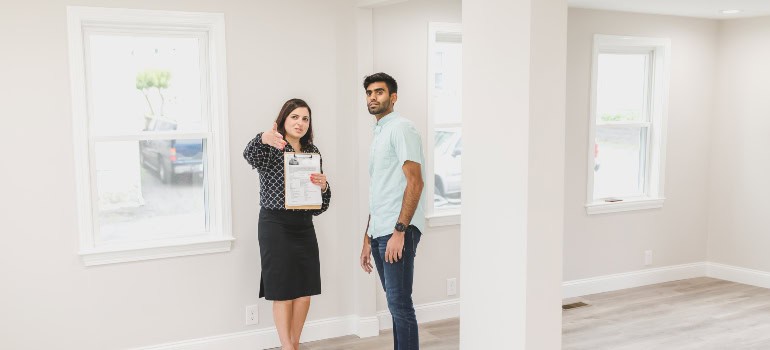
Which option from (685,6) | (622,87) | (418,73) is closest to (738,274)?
(622,87)

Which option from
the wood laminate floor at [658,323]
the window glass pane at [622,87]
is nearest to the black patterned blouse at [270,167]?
the wood laminate floor at [658,323]

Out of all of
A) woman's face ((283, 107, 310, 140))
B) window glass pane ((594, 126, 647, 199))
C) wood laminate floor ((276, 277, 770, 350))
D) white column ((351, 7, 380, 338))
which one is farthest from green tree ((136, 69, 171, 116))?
window glass pane ((594, 126, 647, 199))

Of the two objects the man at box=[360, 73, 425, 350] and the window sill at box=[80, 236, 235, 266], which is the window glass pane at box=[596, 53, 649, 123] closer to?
the man at box=[360, 73, 425, 350]

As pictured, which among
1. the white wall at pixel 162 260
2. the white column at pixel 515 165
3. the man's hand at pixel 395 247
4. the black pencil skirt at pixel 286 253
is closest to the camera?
the white column at pixel 515 165

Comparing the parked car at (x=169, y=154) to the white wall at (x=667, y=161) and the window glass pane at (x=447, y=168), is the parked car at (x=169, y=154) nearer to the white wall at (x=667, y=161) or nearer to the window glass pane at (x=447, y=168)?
the window glass pane at (x=447, y=168)

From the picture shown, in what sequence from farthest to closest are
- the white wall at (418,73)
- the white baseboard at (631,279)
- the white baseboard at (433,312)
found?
the white baseboard at (631,279), the white baseboard at (433,312), the white wall at (418,73)

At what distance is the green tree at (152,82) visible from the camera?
4.06 m

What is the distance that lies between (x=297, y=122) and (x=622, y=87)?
332cm

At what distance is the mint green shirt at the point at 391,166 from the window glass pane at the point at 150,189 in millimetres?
1332

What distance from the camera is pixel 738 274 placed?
6168 mm

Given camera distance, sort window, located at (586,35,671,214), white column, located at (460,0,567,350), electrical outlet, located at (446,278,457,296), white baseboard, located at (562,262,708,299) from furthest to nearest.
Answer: window, located at (586,35,671,214), white baseboard, located at (562,262,708,299), electrical outlet, located at (446,278,457,296), white column, located at (460,0,567,350)

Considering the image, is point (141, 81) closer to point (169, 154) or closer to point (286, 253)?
point (169, 154)

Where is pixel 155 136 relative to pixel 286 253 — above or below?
above

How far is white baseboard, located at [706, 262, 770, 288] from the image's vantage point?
5.99m
